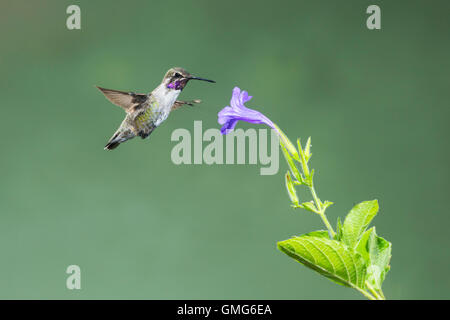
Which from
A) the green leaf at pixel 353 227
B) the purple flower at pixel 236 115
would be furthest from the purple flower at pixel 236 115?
the green leaf at pixel 353 227

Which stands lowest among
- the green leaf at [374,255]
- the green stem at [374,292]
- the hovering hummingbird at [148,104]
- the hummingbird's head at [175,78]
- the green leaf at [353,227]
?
the green stem at [374,292]

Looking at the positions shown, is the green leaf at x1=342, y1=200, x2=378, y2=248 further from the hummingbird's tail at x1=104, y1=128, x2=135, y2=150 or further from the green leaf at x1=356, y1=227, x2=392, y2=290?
the hummingbird's tail at x1=104, y1=128, x2=135, y2=150

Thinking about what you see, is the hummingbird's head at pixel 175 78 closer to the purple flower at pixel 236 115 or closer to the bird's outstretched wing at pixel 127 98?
the bird's outstretched wing at pixel 127 98

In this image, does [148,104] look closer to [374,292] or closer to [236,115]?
[236,115]

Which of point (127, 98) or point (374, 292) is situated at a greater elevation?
point (127, 98)

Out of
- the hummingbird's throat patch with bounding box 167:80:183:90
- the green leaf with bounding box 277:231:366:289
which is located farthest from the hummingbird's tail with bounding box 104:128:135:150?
the green leaf with bounding box 277:231:366:289

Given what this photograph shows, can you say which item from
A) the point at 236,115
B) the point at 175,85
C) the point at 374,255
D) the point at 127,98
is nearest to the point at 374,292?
the point at 374,255
